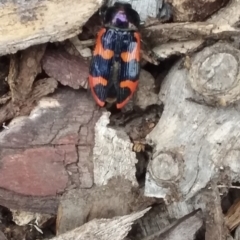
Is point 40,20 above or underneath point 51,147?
above

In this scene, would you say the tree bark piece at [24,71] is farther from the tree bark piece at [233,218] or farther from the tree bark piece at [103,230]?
the tree bark piece at [233,218]

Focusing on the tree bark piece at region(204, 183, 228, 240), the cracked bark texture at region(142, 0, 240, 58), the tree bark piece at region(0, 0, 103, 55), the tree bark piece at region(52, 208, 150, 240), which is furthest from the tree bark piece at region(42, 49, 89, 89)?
the tree bark piece at region(204, 183, 228, 240)

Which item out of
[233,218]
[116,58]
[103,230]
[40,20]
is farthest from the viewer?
[116,58]

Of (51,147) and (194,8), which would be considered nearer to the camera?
(194,8)

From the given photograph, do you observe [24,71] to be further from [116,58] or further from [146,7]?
[146,7]

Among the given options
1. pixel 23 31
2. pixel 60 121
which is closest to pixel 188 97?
pixel 60 121

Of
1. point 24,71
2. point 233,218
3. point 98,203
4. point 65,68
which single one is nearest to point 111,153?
point 98,203
